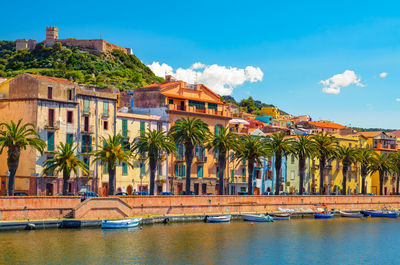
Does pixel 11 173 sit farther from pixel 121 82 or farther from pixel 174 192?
pixel 121 82

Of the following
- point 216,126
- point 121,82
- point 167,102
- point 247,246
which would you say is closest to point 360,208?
point 216,126

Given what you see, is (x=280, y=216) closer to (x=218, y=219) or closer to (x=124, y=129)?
(x=218, y=219)

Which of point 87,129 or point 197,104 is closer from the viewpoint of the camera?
point 87,129

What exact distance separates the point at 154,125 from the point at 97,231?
30323 mm

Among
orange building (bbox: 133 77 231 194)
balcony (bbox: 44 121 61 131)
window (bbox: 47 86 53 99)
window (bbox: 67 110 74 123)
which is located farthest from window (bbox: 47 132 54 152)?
orange building (bbox: 133 77 231 194)

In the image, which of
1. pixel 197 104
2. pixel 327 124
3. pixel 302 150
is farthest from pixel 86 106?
pixel 327 124

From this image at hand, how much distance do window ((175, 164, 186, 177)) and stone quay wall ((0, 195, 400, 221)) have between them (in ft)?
41.9

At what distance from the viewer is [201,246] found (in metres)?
60.3

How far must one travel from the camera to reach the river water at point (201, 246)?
5281 centimetres

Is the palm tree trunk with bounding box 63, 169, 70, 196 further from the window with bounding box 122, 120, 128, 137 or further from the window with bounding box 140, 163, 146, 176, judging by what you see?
the window with bounding box 140, 163, 146, 176

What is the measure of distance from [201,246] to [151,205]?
18.0 metres

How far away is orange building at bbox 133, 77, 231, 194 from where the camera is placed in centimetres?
9675

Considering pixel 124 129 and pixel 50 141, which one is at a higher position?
pixel 124 129

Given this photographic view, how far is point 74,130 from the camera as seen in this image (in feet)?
269
